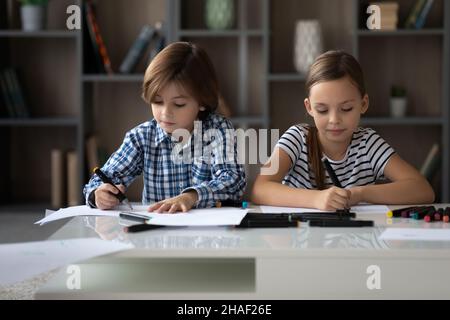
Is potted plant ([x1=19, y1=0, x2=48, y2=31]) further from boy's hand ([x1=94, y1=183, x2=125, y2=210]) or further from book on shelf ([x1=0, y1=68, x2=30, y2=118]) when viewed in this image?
boy's hand ([x1=94, y1=183, x2=125, y2=210])

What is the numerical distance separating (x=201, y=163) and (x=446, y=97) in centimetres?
242

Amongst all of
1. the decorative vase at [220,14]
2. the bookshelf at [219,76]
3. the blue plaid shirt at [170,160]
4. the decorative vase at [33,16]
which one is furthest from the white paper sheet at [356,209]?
the decorative vase at [33,16]

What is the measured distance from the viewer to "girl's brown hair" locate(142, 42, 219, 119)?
6.21 feet

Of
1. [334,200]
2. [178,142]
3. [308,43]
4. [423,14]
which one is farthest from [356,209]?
[423,14]

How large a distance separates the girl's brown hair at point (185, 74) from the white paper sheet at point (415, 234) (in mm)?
718

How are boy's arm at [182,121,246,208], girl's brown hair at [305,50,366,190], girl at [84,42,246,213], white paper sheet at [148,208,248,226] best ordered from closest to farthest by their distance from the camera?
white paper sheet at [148,208,248,226], boy's arm at [182,121,246,208], girl at [84,42,246,213], girl's brown hair at [305,50,366,190]

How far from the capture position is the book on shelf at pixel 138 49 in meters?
4.25

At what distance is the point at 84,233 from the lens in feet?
4.49

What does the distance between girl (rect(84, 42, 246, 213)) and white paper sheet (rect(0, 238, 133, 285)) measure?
0.47 meters

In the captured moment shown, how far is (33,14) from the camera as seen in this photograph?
4258 millimetres

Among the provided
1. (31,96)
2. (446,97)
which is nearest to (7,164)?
(31,96)

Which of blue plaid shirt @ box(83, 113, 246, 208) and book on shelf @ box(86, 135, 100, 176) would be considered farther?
book on shelf @ box(86, 135, 100, 176)

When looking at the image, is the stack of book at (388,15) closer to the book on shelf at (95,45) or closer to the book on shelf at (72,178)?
the book on shelf at (95,45)

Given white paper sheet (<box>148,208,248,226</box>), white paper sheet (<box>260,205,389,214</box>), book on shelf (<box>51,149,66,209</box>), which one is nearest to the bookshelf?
book on shelf (<box>51,149,66,209</box>)
